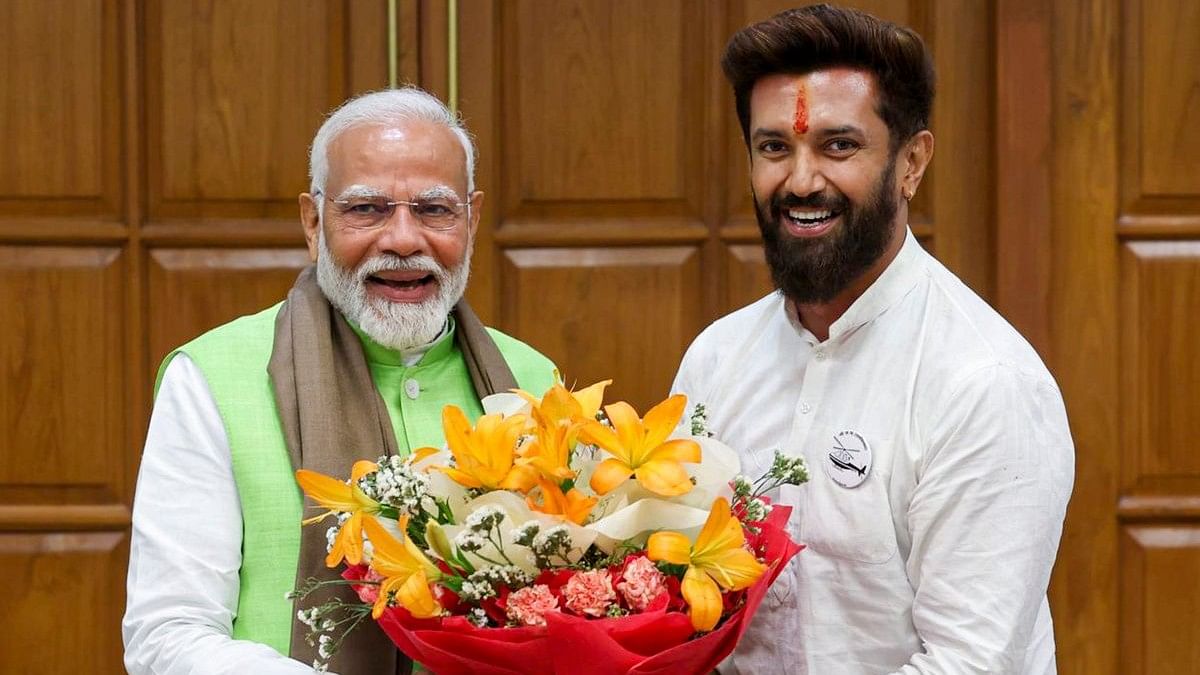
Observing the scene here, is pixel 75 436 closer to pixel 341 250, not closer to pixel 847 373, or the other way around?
pixel 341 250

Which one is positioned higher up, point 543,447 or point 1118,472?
point 543,447

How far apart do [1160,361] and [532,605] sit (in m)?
2.26

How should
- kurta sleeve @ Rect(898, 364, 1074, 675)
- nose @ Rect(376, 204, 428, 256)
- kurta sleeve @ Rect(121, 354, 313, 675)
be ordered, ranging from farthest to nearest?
nose @ Rect(376, 204, 428, 256) < kurta sleeve @ Rect(121, 354, 313, 675) < kurta sleeve @ Rect(898, 364, 1074, 675)

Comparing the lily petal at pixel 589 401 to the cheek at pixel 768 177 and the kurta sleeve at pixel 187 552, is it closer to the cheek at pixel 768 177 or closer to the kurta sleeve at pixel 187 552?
the cheek at pixel 768 177

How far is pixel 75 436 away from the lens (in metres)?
3.21

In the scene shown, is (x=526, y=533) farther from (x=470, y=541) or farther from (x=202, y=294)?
(x=202, y=294)

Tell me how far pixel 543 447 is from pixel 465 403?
0.74 meters

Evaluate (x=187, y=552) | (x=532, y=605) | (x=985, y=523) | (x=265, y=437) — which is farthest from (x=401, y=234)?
(x=985, y=523)

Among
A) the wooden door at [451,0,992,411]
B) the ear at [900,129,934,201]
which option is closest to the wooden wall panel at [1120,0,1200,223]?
the wooden door at [451,0,992,411]

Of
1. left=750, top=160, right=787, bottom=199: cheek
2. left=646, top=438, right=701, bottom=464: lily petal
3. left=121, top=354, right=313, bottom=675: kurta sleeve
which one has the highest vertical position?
left=750, top=160, right=787, bottom=199: cheek

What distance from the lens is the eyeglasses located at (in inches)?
86.6

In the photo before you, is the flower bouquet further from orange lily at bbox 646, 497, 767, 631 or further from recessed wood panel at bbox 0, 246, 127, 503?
recessed wood panel at bbox 0, 246, 127, 503

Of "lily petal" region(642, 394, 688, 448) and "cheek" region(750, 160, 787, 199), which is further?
"cheek" region(750, 160, 787, 199)

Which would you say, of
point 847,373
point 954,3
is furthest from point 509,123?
point 847,373
